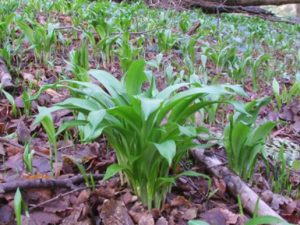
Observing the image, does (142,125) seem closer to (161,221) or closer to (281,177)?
(161,221)

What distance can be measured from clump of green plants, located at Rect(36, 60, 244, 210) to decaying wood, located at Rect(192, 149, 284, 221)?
0.90 feet

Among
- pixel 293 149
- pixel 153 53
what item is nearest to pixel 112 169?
pixel 293 149

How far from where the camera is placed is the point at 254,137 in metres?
1.61

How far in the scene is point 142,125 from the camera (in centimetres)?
129

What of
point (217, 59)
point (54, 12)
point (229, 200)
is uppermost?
point (54, 12)

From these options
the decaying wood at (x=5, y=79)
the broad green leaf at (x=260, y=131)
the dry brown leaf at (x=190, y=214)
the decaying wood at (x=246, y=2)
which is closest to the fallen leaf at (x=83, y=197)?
the dry brown leaf at (x=190, y=214)

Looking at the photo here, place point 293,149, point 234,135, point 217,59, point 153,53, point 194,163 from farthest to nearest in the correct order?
point 153,53 < point 217,59 < point 293,149 < point 194,163 < point 234,135

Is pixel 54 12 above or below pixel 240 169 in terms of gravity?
above

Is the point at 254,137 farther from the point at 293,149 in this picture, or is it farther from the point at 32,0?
the point at 32,0

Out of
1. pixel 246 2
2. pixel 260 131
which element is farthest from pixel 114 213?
pixel 246 2

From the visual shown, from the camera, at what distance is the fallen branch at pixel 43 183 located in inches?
55.8

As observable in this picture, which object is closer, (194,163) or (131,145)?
(131,145)

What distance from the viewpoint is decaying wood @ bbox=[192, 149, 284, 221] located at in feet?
4.81

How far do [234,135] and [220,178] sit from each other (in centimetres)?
21
